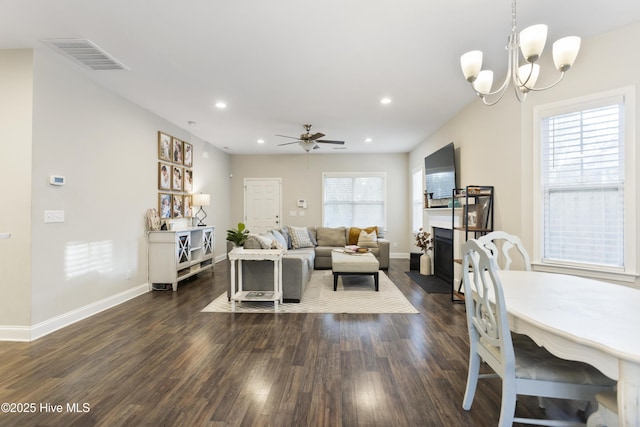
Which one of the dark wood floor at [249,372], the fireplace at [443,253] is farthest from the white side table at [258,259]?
the fireplace at [443,253]

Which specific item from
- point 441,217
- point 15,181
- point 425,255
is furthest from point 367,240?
point 15,181

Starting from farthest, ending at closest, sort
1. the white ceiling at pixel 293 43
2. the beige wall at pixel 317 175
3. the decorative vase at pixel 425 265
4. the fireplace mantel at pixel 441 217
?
the beige wall at pixel 317 175 → the decorative vase at pixel 425 265 → the fireplace mantel at pixel 441 217 → the white ceiling at pixel 293 43

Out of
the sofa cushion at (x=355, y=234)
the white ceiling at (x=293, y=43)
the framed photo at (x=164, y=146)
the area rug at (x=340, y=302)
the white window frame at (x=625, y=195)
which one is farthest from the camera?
the sofa cushion at (x=355, y=234)

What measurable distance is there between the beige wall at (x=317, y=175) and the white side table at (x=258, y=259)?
392 centimetres

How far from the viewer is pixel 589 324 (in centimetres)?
117

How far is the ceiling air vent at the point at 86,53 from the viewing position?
2.56 meters

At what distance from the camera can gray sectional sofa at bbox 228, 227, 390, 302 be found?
3.76 meters

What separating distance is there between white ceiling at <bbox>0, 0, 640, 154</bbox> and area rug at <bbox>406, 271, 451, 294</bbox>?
2730 mm

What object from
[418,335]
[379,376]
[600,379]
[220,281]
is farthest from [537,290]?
[220,281]

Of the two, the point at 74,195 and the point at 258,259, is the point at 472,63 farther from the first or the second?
the point at 74,195

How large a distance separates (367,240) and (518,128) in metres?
3.51

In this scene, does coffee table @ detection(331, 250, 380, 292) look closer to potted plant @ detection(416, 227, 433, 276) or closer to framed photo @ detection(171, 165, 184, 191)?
potted plant @ detection(416, 227, 433, 276)

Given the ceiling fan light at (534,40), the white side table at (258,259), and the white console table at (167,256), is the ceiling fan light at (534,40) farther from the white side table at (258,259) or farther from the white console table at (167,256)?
the white console table at (167,256)

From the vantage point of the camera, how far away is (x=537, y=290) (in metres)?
1.67
